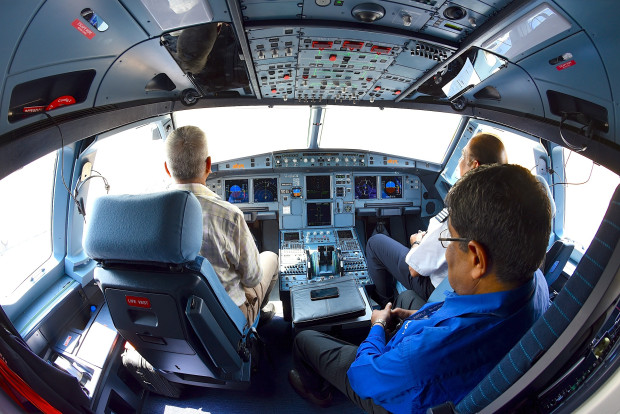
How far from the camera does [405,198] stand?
4.05 m

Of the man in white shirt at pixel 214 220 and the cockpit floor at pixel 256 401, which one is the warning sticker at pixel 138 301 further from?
the cockpit floor at pixel 256 401

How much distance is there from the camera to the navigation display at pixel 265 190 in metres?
3.79

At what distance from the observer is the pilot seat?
3.88 feet

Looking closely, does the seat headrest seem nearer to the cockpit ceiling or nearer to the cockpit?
the cockpit

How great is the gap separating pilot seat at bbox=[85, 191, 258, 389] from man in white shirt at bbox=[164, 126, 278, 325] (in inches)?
9.7

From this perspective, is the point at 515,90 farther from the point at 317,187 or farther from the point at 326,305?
the point at 326,305

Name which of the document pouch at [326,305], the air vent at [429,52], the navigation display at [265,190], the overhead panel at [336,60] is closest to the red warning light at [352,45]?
the overhead panel at [336,60]

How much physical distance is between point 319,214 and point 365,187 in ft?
2.36

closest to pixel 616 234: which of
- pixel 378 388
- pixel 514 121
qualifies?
pixel 378 388

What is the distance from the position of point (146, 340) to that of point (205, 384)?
0.54 m

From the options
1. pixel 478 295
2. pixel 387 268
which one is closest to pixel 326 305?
pixel 387 268

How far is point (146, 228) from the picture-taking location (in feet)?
3.86

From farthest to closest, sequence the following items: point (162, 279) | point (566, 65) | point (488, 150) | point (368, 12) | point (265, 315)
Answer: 1. point (265, 315)
2. point (488, 150)
3. point (566, 65)
4. point (368, 12)
5. point (162, 279)

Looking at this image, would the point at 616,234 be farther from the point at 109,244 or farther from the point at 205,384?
the point at 205,384
